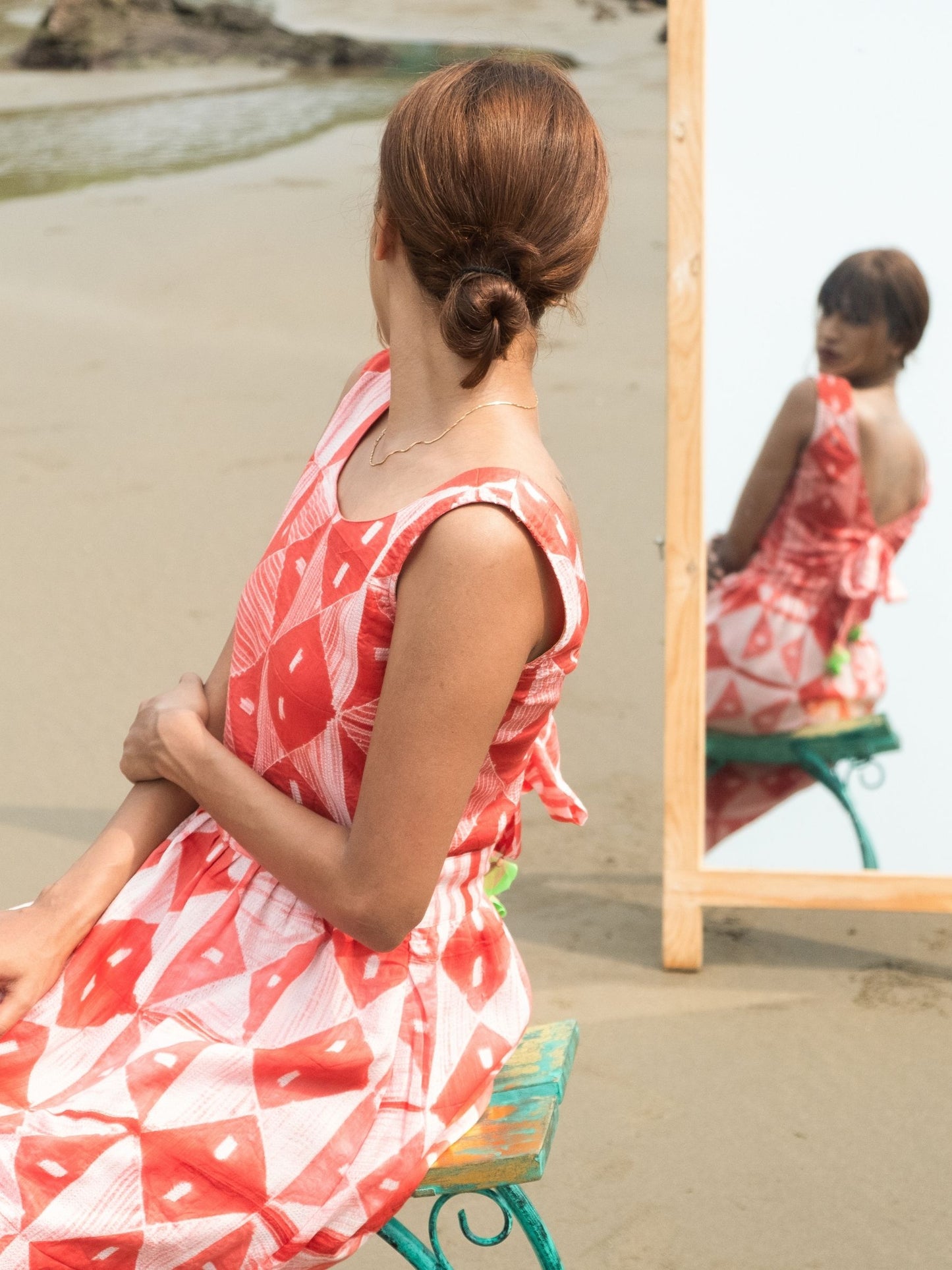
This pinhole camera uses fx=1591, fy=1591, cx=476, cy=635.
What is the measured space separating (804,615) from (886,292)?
63 centimetres

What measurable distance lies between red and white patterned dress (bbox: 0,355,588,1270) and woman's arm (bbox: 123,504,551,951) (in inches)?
1.1

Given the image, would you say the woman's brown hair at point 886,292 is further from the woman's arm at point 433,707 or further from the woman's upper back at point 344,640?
the woman's arm at point 433,707

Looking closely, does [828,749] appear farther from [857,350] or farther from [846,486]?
[857,350]

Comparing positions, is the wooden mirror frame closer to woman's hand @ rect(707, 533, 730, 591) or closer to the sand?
woman's hand @ rect(707, 533, 730, 591)

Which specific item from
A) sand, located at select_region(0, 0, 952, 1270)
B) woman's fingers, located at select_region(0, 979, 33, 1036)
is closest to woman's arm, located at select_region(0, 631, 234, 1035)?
woman's fingers, located at select_region(0, 979, 33, 1036)

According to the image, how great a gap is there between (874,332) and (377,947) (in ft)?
6.29

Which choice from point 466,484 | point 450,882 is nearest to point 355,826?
point 450,882

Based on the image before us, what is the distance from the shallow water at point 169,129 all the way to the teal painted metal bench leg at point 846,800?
8308 millimetres

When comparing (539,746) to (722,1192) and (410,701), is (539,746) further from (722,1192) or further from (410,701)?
(722,1192)

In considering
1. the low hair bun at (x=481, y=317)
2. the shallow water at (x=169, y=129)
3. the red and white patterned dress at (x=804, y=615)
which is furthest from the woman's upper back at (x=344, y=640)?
the shallow water at (x=169, y=129)

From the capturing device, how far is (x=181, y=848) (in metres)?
1.66

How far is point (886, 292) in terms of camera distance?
296 cm

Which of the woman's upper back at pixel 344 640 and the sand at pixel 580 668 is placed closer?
the woman's upper back at pixel 344 640

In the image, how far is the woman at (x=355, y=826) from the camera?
138 cm
